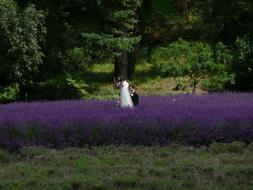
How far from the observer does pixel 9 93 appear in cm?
2784

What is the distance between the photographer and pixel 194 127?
13484mm

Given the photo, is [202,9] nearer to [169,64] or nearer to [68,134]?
[169,64]

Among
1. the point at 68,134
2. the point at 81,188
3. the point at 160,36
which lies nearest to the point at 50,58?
the point at 160,36

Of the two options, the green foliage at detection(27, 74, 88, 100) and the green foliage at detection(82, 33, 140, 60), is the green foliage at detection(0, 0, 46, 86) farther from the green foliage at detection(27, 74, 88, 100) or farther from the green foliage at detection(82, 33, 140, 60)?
the green foliage at detection(82, 33, 140, 60)

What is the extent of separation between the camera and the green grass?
772 cm

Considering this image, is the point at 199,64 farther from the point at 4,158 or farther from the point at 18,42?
the point at 4,158

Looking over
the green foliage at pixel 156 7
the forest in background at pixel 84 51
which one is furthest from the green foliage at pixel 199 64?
the green foliage at pixel 156 7

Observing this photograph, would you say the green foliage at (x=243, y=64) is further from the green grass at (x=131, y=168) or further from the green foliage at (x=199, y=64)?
the green grass at (x=131, y=168)

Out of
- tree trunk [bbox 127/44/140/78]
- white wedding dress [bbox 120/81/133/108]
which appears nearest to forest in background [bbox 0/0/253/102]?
tree trunk [bbox 127/44/140/78]

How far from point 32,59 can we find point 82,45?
2.92 m

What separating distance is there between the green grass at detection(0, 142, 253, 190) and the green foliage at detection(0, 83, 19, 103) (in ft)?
53.3

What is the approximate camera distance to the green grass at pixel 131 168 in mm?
7723

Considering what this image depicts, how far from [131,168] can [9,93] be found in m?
19.4

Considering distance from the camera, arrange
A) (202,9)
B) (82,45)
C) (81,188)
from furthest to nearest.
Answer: (202,9) → (82,45) → (81,188)
